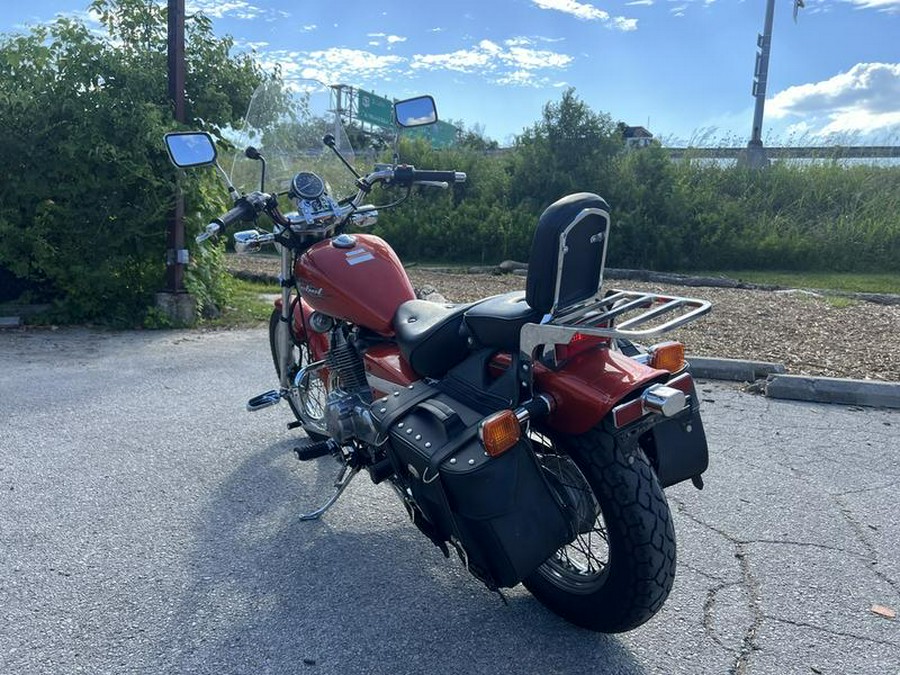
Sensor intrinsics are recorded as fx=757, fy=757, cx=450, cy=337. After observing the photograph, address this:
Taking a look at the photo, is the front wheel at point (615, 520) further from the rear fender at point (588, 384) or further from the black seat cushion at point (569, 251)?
the black seat cushion at point (569, 251)

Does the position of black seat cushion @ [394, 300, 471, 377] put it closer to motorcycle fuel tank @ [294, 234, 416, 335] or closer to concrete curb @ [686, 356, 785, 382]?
motorcycle fuel tank @ [294, 234, 416, 335]

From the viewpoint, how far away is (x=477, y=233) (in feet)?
47.1

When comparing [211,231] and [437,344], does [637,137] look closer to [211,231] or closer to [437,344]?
[211,231]

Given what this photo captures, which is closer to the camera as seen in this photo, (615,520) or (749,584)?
(615,520)

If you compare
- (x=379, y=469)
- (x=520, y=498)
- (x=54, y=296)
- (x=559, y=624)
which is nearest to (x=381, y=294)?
(x=379, y=469)

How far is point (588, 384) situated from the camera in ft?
7.90

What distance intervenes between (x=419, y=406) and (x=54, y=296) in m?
6.77

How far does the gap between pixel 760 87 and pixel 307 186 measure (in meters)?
14.7

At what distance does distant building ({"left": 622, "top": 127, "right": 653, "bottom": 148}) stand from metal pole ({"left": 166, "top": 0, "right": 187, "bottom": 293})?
9835mm

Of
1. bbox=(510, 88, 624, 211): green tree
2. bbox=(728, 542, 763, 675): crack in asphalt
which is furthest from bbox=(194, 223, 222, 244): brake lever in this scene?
bbox=(510, 88, 624, 211): green tree

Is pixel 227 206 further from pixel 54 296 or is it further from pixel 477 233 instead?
pixel 477 233

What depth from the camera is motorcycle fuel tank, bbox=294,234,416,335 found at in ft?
10.9

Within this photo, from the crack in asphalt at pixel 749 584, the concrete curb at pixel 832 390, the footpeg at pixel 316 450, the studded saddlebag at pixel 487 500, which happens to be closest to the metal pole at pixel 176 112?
the footpeg at pixel 316 450

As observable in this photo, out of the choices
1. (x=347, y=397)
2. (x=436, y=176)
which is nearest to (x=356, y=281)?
(x=347, y=397)
